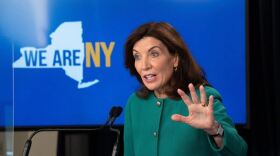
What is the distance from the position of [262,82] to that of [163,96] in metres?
1.39

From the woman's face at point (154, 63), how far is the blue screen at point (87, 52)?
1188 millimetres

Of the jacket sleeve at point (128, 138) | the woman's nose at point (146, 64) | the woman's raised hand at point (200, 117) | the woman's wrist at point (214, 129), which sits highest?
the woman's nose at point (146, 64)

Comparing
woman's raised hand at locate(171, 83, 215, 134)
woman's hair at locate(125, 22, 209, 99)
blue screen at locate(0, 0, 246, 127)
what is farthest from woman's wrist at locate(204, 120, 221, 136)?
blue screen at locate(0, 0, 246, 127)

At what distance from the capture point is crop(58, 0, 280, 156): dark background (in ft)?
9.64

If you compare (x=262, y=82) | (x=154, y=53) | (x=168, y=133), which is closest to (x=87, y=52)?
(x=262, y=82)

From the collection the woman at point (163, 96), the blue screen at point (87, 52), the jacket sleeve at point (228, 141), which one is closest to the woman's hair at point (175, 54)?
the woman at point (163, 96)

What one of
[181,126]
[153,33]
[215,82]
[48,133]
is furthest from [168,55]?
[48,133]

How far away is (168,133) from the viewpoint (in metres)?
1.70

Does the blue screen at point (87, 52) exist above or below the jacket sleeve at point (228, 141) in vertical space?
above

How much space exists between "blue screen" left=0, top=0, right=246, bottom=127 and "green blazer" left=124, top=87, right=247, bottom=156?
1.14 metres

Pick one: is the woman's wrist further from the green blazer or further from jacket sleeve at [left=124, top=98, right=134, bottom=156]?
jacket sleeve at [left=124, top=98, right=134, bottom=156]

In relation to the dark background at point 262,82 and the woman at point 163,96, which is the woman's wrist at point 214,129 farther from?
the dark background at point 262,82

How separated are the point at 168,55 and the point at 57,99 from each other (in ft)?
4.78

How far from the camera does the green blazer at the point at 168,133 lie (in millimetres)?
1530
